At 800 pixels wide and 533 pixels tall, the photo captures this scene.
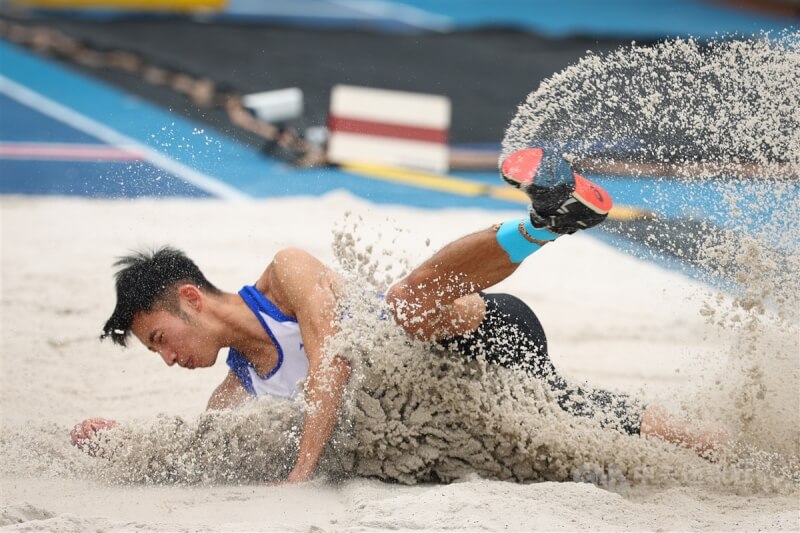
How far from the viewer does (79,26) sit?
36.8 ft

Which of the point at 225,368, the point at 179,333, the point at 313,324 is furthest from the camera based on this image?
the point at 225,368

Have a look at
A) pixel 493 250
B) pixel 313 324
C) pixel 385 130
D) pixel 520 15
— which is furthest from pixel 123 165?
pixel 520 15

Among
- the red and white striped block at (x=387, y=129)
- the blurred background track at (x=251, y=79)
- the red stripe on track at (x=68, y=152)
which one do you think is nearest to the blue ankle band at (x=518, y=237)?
the blurred background track at (x=251, y=79)

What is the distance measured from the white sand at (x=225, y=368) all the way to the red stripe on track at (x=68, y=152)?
3.05 feet

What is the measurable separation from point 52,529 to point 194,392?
1516mm

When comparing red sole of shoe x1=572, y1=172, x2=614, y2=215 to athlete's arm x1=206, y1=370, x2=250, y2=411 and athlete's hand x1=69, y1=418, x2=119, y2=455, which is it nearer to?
athlete's arm x1=206, y1=370, x2=250, y2=411

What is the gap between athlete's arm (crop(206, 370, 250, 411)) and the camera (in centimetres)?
348

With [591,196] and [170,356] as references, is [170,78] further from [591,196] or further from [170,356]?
[591,196]

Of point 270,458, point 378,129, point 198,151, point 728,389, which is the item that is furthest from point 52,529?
point 378,129

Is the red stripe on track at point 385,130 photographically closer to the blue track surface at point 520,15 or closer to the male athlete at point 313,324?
the male athlete at point 313,324

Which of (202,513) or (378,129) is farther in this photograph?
(378,129)

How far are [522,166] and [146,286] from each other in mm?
1212

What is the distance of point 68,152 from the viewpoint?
25.5 ft

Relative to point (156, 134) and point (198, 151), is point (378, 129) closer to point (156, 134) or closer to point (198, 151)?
point (156, 134)
